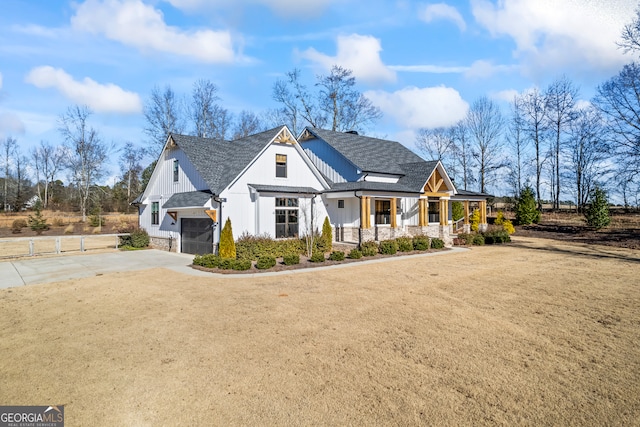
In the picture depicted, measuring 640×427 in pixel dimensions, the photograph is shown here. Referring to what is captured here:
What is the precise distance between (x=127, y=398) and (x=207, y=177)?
48.5 feet

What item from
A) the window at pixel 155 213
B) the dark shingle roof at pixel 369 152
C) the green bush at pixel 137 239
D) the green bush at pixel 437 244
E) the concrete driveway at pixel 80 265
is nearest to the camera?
the concrete driveway at pixel 80 265

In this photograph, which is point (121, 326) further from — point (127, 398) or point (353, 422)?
point (353, 422)

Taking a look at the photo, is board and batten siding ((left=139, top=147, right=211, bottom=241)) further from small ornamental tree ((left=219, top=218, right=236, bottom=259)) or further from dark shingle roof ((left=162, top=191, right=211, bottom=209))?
→ small ornamental tree ((left=219, top=218, right=236, bottom=259))

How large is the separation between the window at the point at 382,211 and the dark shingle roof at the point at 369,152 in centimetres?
222

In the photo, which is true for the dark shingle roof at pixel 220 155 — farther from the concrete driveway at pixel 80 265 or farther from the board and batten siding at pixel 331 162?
the board and batten siding at pixel 331 162

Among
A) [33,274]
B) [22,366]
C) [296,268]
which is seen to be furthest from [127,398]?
[33,274]

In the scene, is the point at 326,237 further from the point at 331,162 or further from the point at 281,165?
the point at 331,162

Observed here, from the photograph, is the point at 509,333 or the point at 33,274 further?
the point at 33,274

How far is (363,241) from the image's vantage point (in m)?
19.7

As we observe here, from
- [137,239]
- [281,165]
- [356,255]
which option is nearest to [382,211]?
[356,255]

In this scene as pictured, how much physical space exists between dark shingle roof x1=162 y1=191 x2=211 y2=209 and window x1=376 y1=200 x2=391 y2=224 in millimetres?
11488

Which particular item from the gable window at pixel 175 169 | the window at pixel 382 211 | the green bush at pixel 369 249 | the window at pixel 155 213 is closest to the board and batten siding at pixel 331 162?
the window at pixel 382 211

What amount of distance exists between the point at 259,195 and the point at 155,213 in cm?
894

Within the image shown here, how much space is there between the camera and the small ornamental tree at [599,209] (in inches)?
1034
